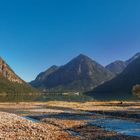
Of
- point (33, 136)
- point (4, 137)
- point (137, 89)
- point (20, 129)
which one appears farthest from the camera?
point (137, 89)

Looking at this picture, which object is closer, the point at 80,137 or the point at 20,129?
the point at 80,137

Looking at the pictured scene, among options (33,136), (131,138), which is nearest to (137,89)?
(131,138)

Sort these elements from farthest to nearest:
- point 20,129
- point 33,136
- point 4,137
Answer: point 20,129
point 33,136
point 4,137

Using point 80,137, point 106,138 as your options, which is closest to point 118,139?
point 106,138

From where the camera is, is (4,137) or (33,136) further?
(33,136)

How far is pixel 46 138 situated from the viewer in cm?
2942

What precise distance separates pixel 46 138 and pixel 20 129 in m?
6.37

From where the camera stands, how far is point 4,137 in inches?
1120

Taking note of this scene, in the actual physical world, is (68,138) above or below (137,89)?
below

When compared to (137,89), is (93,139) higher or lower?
lower

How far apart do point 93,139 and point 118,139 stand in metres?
2.39

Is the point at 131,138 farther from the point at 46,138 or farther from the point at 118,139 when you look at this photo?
the point at 46,138

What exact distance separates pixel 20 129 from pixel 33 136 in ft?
16.2

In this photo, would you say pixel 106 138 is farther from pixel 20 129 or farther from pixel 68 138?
pixel 20 129
